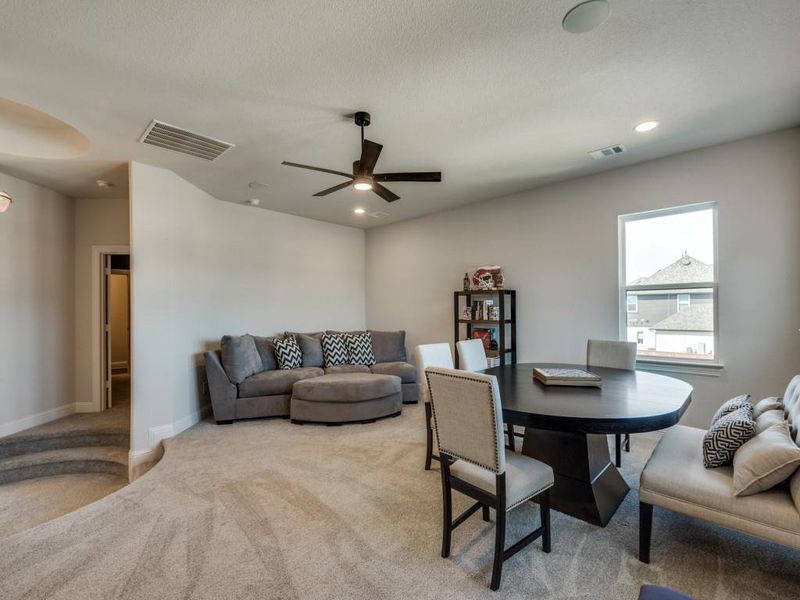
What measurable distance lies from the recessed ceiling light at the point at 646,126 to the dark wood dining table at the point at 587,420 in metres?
1.88

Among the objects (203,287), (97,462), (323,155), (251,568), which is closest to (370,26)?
(323,155)

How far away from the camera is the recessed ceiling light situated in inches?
111

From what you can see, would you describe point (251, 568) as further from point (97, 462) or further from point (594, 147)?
Answer: point (594, 147)

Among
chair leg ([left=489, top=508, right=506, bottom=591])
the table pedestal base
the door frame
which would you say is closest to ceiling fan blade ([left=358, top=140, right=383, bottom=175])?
the table pedestal base

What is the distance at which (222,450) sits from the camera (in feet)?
10.9

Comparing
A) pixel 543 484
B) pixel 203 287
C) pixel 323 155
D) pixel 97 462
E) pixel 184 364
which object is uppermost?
pixel 323 155

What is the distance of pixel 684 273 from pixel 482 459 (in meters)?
3.07

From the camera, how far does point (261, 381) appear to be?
4195 mm

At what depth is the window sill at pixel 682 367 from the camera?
10.7 feet

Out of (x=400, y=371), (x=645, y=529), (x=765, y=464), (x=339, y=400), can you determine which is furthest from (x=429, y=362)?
(x=765, y=464)

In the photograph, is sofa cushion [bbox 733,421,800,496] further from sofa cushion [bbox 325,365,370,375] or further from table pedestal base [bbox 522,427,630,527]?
sofa cushion [bbox 325,365,370,375]

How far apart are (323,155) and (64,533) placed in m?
3.13

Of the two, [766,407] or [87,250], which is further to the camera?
[87,250]

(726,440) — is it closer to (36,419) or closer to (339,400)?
(339,400)
